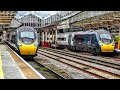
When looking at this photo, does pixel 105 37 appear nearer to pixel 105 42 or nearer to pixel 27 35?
pixel 105 42

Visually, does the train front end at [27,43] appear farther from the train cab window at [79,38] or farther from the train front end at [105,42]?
the train cab window at [79,38]

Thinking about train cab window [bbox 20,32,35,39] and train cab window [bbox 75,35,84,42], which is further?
train cab window [bbox 75,35,84,42]

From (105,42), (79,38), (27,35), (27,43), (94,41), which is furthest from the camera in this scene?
(79,38)

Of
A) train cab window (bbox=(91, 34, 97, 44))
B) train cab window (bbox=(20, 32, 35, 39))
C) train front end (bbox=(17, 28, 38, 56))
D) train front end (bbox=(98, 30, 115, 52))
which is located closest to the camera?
train front end (bbox=(17, 28, 38, 56))

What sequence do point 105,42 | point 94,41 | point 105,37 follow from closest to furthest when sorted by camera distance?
point 105,42
point 105,37
point 94,41

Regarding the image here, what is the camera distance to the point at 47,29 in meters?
44.7

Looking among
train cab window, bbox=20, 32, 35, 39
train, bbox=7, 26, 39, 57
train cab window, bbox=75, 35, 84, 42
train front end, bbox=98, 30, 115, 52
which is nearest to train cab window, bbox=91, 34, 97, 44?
train front end, bbox=98, 30, 115, 52

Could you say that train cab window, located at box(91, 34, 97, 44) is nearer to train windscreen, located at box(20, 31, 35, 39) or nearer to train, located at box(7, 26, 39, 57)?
train, located at box(7, 26, 39, 57)

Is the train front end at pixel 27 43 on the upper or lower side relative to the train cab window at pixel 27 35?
lower

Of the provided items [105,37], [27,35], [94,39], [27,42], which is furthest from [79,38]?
[27,42]

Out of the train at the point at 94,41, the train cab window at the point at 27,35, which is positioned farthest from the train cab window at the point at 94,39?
the train cab window at the point at 27,35
